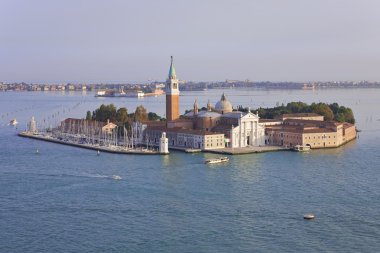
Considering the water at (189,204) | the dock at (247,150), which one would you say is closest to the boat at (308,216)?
the water at (189,204)

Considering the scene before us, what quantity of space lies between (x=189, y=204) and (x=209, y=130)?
9.14 m

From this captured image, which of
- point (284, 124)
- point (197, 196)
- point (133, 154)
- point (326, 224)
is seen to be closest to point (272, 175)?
point (197, 196)

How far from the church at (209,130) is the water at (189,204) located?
6.82 feet

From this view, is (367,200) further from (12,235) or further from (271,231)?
(12,235)

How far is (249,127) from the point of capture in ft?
61.0

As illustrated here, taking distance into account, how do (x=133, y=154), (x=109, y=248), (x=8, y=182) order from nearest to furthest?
(x=109, y=248) → (x=8, y=182) → (x=133, y=154)

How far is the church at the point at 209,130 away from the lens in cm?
1803

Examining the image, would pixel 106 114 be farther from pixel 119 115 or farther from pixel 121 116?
pixel 121 116

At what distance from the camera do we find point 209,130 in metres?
19.4

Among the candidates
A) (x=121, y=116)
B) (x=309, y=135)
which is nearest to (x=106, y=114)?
(x=121, y=116)

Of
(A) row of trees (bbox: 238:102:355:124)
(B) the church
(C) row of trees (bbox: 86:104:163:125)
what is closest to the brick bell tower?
(B) the church

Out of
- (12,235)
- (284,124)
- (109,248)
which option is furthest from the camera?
(284,124)

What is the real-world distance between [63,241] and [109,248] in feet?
2.32

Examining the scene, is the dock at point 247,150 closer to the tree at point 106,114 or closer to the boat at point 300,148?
the boat at point 300,148
